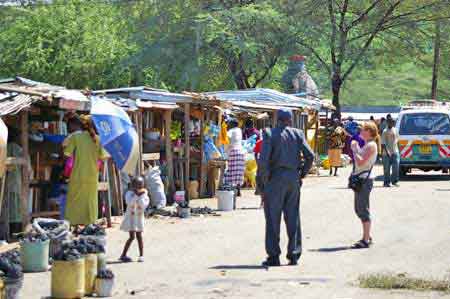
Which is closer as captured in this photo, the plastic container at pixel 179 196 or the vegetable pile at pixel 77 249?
the vegetable pile at pixel 77 249

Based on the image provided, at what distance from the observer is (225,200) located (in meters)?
19.2

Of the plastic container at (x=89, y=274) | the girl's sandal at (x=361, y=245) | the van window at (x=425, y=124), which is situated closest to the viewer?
the plastic container at (x=89, y=274)

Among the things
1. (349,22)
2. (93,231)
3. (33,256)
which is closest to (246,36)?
(349,22)

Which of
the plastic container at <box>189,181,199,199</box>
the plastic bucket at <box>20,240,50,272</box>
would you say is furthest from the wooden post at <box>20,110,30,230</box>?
the plastic container at <box>189,181,199,199</box>

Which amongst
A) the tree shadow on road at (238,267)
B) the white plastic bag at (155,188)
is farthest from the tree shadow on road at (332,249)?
the white plastic bag at (155,188)

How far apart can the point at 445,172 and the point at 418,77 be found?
76.9 meters

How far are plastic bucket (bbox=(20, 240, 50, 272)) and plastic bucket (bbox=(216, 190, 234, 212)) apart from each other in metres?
7.59

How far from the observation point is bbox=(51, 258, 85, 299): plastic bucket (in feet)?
32.8

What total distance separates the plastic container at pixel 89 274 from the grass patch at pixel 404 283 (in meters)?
2.80

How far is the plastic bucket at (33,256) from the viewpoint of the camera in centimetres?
1176

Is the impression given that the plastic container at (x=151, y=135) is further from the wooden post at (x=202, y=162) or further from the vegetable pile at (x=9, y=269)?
the vegetable pile at (x=9, y=269)

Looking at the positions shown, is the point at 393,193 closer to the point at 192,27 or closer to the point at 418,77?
the point at 192,27

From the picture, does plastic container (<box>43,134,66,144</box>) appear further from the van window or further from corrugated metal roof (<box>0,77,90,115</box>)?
the van window

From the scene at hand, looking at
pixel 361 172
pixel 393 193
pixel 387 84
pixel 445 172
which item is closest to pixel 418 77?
pixel 387 84
